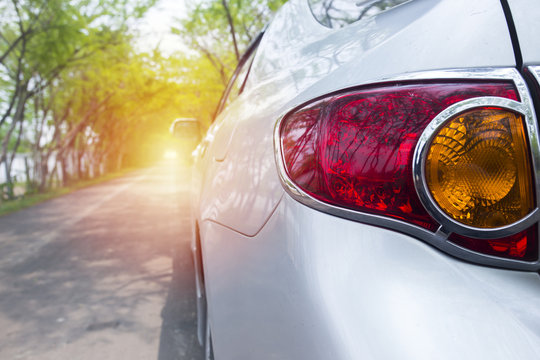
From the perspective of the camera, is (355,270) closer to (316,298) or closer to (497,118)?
(316,298)

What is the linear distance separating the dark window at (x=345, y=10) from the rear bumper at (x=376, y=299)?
1.99ft

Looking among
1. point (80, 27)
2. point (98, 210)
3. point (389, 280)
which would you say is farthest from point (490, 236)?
point (80, 27)

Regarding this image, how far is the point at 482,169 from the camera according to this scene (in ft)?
2.63

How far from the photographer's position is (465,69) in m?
0.83

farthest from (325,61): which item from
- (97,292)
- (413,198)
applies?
(97,292)

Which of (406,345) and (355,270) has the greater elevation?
(355,270)

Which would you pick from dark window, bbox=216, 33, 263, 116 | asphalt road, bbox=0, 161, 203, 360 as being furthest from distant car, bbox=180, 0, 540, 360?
asphalt road, bbox=0, 161, 203, 360

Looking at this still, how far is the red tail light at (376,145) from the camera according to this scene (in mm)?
833

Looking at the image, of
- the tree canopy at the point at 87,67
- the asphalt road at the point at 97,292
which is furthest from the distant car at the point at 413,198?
the tree canopy at the point at 87,67

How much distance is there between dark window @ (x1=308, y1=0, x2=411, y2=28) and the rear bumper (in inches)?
23.9

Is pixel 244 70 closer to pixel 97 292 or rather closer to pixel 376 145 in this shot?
pixel 376 145

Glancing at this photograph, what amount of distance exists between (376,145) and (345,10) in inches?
24.8

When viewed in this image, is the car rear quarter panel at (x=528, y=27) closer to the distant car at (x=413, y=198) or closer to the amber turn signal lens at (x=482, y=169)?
the distant car at (x=413, y=198)

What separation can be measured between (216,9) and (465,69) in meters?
11.1
